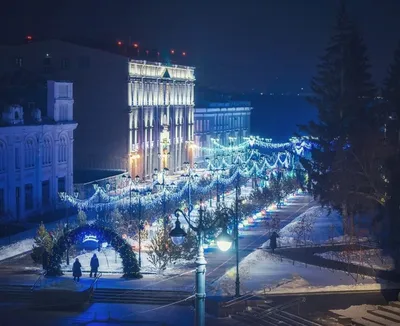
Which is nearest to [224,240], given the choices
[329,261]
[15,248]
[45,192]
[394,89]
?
[329,261]

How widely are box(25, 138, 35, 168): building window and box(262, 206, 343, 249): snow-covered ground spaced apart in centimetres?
1794

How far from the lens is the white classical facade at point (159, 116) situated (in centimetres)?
8900

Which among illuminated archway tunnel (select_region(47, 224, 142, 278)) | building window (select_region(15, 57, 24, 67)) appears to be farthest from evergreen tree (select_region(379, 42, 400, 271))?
building window (select_region(15, 57, 24, 67))

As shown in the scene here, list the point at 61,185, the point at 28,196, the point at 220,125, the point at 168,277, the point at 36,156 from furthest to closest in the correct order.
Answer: the point at 220,125
the point at 61,185
the point at 36,156
the point at 28,196
the point at 168,277

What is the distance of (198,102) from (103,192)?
58278 mm

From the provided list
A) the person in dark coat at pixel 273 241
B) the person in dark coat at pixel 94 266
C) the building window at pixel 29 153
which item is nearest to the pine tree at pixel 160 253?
the person in dark coat at pixel 94 266

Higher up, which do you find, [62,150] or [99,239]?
[62,150]

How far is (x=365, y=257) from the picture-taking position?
47.5 meters

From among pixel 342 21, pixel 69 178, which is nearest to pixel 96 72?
pixel 69 178

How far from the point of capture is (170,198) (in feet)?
221

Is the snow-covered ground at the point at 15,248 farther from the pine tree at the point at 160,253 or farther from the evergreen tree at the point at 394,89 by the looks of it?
the evergreen tree at the point at 394,89

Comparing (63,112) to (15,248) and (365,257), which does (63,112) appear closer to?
(15,248)

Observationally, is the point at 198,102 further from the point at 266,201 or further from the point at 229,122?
the point at 266,201

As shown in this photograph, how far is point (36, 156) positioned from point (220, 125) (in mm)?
59851
